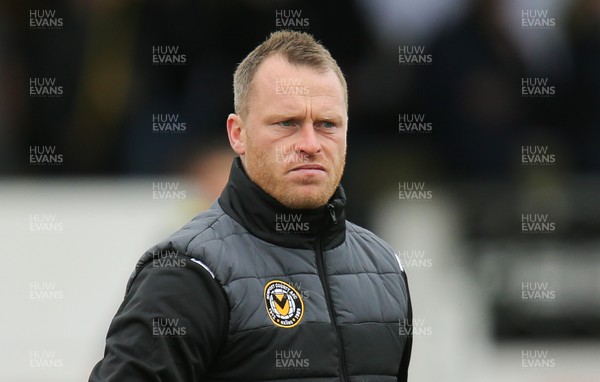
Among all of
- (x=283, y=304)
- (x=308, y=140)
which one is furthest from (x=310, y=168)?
(x=283, y=304)

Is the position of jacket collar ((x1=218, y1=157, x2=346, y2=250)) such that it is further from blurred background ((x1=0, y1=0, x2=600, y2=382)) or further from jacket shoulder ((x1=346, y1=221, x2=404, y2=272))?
blurred background ((x1=0, y1=0, x2=600, y2=382))

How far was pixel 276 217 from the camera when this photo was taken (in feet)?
10.3

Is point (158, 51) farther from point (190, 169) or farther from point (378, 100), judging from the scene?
point (378, 100)

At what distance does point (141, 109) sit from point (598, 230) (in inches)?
108

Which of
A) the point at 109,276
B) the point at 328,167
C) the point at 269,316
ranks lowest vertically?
the point at 109,276

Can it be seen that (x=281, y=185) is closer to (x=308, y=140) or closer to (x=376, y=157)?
(x=308, y=140)

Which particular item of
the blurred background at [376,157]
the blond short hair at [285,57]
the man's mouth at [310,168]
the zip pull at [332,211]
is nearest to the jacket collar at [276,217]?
the zip pull at [332,211]

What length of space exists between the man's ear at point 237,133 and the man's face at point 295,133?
0.02m

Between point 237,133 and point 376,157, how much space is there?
2.92 metres

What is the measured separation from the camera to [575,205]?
21.0ft

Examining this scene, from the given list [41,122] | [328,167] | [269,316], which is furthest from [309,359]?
[41,122]

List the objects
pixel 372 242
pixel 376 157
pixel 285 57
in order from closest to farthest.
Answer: pixel 285 57 < pixel 372 242 < pixel 376 157

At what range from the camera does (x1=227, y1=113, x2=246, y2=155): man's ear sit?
10.9ft

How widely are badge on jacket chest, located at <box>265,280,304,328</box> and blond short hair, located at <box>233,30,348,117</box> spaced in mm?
587
